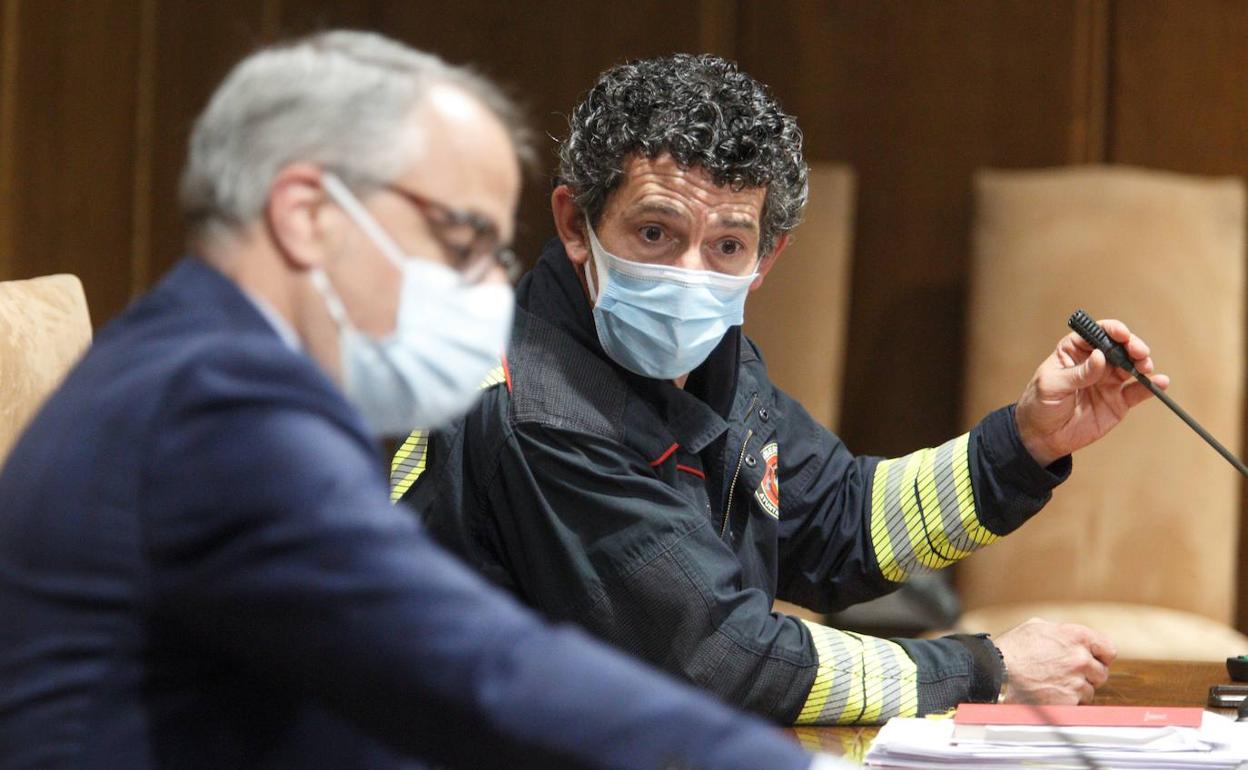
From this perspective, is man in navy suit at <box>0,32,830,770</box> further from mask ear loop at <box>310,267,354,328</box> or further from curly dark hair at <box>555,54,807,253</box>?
curly dark hair at <box>555,54,807,253</box>

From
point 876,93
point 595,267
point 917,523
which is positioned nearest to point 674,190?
point 595,267

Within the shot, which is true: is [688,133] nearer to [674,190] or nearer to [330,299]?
[674,190]

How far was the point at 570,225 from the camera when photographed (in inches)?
74.0

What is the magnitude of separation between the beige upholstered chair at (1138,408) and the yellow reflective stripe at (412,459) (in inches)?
72.5

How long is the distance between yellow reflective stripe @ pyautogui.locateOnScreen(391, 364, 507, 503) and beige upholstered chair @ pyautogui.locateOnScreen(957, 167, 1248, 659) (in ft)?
6.04

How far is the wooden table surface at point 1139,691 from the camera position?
5.05ft

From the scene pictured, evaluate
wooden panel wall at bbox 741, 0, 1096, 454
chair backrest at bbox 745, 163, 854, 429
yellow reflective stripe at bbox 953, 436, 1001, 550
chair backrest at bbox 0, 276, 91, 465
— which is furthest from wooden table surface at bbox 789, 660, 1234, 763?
wooden panel wall at bbox 741, 0, 1096, 454

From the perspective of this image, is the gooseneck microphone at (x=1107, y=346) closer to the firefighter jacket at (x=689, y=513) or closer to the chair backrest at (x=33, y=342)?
the firefighter jacket at (x=689, y=513)

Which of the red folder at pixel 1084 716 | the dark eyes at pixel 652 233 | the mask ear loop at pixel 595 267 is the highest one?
the dark eyes at pixel 652 233

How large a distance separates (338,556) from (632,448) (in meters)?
0.94

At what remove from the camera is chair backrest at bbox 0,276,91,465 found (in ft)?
5.37

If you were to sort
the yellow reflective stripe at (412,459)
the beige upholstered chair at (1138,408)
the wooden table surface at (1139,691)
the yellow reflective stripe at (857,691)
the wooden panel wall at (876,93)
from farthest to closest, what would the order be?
the wooden panel wall at (876,93) < the beige upholstered chair at (1138,408) < the yellow reflective stripe at (412,459) < the yellow reflective stripe at (857,691) < the wooden table surface at (1139,691)

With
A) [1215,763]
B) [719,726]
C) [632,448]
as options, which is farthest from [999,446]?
[719,726]

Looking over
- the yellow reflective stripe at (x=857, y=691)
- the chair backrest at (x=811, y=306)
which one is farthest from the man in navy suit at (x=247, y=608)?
the chair backrest at (x=811, y=306)
